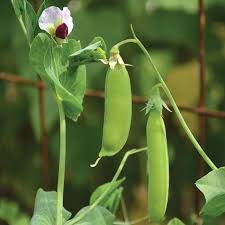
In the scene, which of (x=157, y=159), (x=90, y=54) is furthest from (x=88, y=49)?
(x=157, y=159)

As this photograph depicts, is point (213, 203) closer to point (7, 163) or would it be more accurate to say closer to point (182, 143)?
point (182, 143)

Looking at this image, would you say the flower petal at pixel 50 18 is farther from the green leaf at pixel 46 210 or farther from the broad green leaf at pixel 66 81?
the green leaf at pixel 46 210

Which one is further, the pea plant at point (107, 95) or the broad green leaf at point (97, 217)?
the broad green leaf at point (97, 217)

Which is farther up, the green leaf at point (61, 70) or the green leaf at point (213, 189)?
the green leaf at point (61, 70)

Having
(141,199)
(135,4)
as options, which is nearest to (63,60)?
(135,4)


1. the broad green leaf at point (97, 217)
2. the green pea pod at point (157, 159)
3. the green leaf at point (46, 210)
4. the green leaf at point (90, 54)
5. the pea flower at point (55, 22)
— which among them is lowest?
the broad green leaf at point (97, 217)

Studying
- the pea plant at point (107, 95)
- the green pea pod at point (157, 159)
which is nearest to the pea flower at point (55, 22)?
the pea plant at point (107, 95)

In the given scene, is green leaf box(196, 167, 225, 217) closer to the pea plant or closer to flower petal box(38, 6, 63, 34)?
the pea plant

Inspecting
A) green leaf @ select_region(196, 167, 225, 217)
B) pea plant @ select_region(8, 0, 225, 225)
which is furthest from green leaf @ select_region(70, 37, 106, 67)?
green leaf @ select_region(196, 167, 225, 217)
